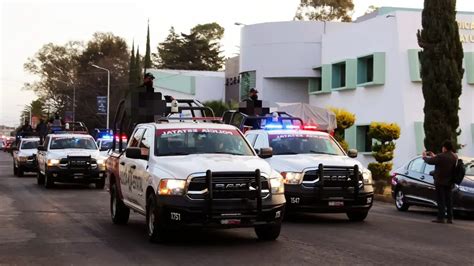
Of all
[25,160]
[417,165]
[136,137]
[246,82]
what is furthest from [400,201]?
[246,82]

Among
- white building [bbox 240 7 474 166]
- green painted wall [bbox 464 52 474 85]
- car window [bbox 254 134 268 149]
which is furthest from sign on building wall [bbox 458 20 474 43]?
car window [bbox 254 134 268 149]

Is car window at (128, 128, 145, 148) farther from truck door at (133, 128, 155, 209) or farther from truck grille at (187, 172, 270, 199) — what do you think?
truck grille at (187, 172, 270, 199)

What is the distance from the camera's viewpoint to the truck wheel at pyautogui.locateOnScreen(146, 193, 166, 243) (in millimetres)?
10171

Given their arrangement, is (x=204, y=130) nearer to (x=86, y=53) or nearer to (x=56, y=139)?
(x=56, y=139)

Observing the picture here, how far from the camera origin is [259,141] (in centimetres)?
1567

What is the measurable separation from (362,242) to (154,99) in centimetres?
934

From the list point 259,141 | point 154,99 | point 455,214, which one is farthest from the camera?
point 154,99

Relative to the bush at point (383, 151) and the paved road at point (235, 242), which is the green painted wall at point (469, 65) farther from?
the paved road at point (235, 242)

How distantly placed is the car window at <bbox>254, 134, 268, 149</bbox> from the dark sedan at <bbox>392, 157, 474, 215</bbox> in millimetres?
4230

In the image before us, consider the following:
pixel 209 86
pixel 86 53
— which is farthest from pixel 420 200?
pixel 86 53

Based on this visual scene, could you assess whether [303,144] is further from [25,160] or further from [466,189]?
[25,160]

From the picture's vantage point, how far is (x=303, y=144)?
1504 centimetres

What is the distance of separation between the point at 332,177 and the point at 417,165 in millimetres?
5037

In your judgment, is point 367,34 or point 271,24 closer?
point 367,34
